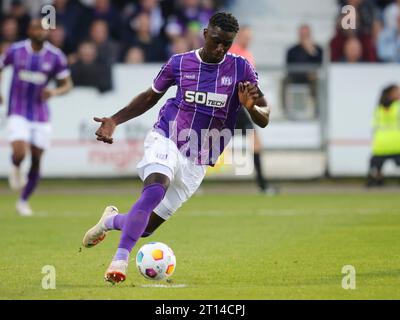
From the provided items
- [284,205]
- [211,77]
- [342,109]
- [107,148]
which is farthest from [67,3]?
[211,77]

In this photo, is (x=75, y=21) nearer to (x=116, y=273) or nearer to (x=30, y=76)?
(x=30, y=76)

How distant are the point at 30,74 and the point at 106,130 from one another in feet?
24.5

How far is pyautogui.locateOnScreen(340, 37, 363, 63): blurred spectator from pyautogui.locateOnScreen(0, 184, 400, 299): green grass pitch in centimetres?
347

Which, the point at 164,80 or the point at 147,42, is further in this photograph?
the point at 147,42

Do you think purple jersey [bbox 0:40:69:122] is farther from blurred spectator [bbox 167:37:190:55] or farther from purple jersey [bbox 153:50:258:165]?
purple jersey [bbox 153:50:258:165]

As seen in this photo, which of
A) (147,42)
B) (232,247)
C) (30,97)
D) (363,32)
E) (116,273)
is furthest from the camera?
(363,32)

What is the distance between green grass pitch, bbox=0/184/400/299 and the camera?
29.2 ft

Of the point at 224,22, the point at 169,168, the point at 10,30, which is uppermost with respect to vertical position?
the point at 10,30

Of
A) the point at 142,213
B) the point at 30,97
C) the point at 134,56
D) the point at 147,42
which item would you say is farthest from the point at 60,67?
the point at 142,213

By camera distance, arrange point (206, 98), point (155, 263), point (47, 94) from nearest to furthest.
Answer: point (155, 263) < point (206, 98) < point (47, 94)

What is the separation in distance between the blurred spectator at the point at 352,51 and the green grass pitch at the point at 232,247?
3465 mm

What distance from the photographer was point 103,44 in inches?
870

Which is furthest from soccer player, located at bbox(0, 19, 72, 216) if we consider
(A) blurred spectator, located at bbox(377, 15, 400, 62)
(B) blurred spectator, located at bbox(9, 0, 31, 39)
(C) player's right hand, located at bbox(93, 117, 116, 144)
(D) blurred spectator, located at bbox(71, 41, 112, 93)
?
(A) blurred spectator, located at bbox(377, 15, 400, 62)
